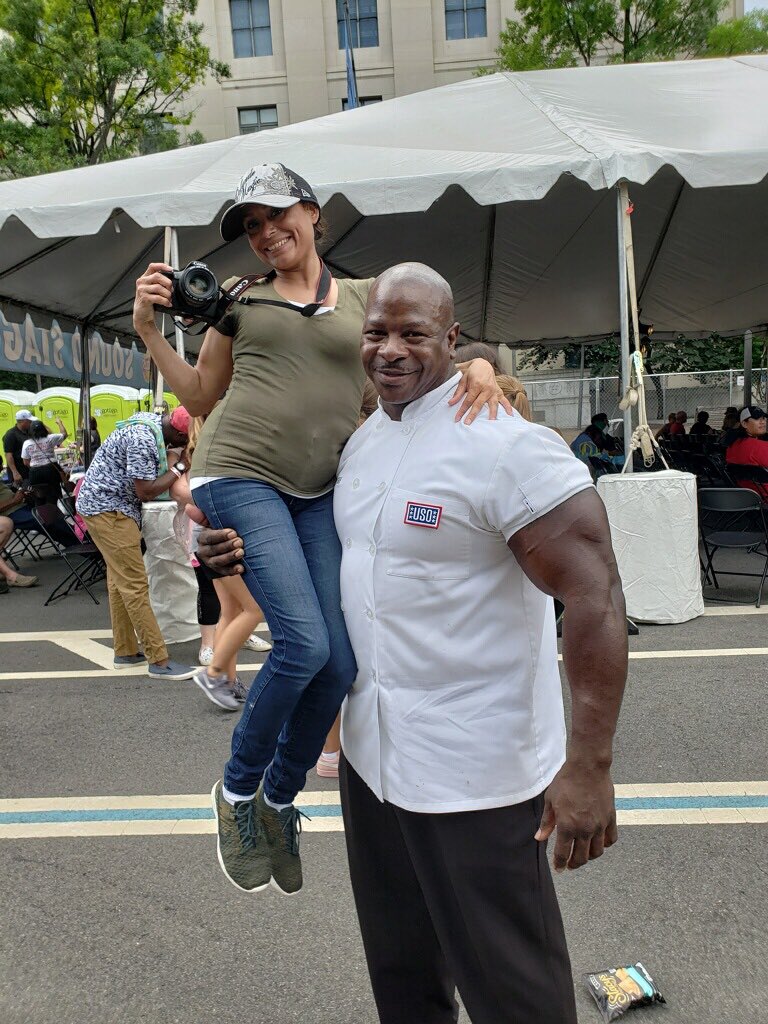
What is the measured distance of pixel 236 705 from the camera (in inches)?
181

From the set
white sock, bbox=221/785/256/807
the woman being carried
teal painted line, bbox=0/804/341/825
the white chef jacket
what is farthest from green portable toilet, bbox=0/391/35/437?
the white chef jacket

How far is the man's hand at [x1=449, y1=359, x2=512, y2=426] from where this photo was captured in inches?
59.3

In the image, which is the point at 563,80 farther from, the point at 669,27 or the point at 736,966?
the point at 669,27

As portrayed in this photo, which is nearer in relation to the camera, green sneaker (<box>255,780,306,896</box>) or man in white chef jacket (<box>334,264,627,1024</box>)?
man in white chef jacket (<box>334,264,627,1024</box>)

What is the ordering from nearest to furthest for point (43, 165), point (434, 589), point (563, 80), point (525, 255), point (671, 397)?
point (434, 589) → point (563, 80) → point (525, 255) → point (43, 165) → point (671, 397)

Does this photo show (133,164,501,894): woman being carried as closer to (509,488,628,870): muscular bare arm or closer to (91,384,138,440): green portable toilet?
(509,488,628,870): muscular bare arm

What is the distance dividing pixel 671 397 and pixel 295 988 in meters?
23.3

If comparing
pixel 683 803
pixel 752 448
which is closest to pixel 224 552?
pixel 683 803

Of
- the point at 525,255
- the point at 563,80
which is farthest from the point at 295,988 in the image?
the point at 525,255

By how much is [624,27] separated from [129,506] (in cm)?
1902

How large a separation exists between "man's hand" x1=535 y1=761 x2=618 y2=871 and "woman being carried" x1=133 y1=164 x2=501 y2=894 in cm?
54

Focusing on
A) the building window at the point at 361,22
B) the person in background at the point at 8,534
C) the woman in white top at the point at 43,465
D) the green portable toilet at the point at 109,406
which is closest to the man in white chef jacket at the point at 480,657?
the woman in white top at the point at 43,465

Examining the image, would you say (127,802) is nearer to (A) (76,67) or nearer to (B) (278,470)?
(B) (278,470)

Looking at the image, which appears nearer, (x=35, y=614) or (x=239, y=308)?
(x=239, y=308)
